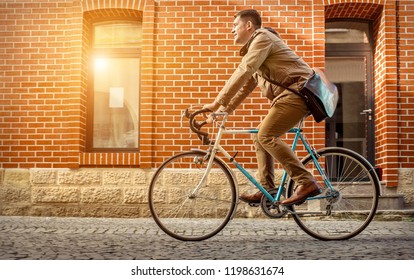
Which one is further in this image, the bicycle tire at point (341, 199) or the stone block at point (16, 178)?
the stone block at point (16, 178)

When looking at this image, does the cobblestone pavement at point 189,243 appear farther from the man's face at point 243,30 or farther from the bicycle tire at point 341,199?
the man's face at point 243,30

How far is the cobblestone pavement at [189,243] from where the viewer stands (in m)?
4.19

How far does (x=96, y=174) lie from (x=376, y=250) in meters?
4.20

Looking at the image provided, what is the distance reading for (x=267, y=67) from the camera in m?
4.70

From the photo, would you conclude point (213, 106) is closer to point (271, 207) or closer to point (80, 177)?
point (271, 207)

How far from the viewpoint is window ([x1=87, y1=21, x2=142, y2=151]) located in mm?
7914

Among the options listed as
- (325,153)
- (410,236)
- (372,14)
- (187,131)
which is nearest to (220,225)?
(325,153)

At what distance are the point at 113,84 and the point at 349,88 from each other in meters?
3.38

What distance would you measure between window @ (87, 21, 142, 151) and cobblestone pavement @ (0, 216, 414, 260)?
191 centimetres

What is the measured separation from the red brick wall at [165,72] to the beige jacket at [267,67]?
9.15ft

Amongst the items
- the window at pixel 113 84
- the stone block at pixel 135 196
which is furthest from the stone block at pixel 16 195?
the stone block at pixel 135 196

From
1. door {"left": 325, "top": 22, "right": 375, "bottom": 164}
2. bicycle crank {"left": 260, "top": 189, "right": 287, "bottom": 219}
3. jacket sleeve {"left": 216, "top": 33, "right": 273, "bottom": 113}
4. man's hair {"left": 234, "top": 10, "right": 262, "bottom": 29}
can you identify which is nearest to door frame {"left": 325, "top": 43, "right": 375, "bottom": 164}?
door {"left": 325, "top": 22, "right": 375, "bottom": 164}

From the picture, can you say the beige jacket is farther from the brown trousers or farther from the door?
the door

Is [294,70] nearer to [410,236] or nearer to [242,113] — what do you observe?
[410,236]
